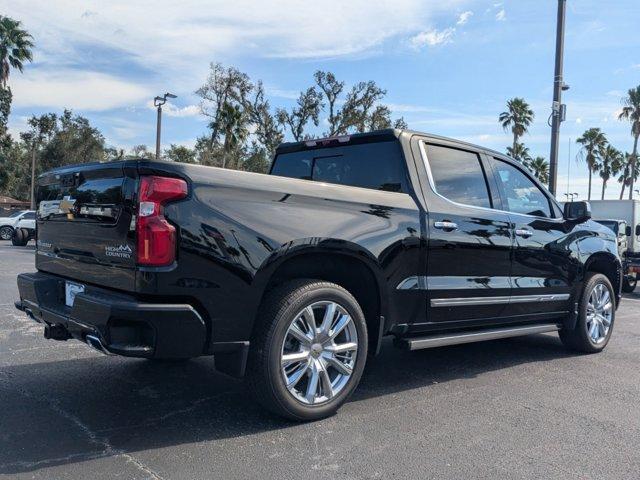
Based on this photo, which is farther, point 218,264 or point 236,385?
point 236,385

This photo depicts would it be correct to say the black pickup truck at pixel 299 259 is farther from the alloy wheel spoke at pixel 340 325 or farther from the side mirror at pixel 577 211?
the side mirror at pixel 577 211

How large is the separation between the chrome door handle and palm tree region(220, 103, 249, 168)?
29.7 metres

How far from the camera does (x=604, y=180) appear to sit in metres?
59.8

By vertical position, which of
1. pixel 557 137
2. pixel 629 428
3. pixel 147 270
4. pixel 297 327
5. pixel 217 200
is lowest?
pixel 629 428

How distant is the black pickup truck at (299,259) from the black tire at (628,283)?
8657mm

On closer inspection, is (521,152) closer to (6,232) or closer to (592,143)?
(592,143)

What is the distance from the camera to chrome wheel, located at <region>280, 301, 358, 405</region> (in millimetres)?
3596

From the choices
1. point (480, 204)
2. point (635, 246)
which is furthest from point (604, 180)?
point (480, 204)

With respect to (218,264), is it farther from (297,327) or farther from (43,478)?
(43,478)

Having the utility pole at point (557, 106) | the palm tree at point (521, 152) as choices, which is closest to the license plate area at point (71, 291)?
the utility pole at point (557, 106)

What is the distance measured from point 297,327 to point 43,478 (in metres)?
1.56

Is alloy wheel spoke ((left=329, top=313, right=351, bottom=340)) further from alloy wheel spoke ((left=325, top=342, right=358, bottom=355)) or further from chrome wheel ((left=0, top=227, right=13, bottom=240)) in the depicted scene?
chrome wheel ((left=0, top=227, right=13, bottom=240))

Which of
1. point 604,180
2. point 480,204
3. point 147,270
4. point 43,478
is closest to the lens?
point 43,478

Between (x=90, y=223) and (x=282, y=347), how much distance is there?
1378 mm
